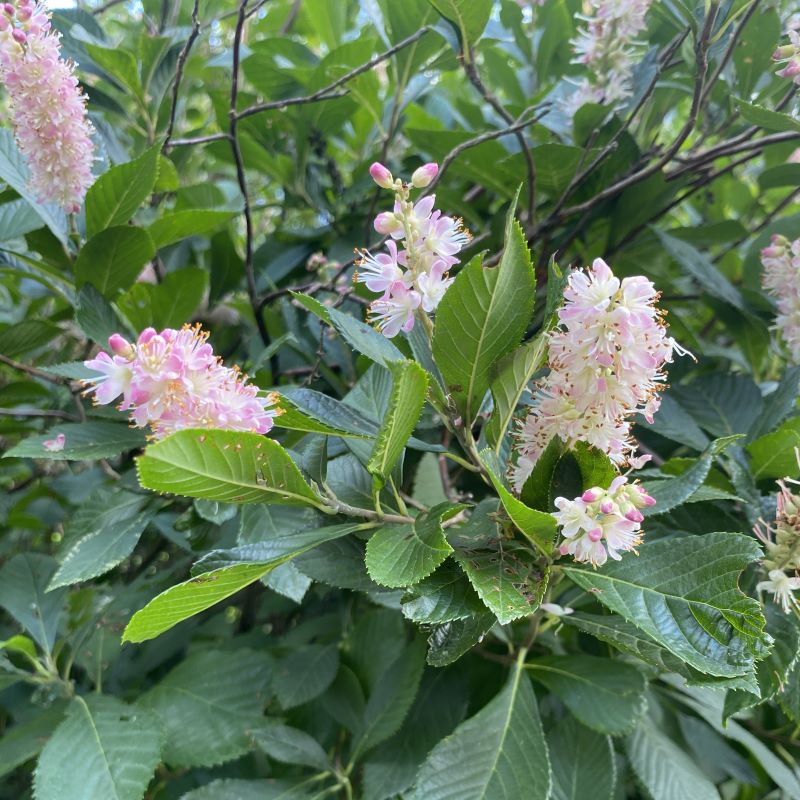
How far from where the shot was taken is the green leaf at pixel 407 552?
58 cm

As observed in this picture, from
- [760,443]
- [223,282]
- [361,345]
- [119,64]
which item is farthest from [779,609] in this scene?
[119,64]

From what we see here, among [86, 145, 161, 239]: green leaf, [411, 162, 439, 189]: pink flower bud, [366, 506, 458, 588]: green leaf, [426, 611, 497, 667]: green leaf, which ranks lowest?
[426, 611, 497, 667]: green leaf

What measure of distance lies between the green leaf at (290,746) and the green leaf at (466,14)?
3.27 ft

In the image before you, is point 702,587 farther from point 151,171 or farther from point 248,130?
point 248,130

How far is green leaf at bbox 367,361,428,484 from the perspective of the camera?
1.82 ft

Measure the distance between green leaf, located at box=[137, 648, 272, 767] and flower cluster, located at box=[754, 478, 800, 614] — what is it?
71 cm

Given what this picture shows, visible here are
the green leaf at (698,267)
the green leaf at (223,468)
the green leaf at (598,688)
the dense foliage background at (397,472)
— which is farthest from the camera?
the green leaf at (698,267)

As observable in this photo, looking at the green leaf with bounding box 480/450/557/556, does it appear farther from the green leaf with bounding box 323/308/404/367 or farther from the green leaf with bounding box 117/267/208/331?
the green leaf with bounding box 117/267/208/331

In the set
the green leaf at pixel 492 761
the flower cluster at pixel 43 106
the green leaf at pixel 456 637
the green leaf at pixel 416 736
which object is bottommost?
the green leaf at pixel 416 736

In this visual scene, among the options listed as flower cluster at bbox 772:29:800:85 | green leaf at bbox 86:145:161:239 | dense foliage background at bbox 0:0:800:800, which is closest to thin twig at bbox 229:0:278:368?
dense foliage background at bbox 0:0:800:800

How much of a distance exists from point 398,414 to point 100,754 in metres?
0.67

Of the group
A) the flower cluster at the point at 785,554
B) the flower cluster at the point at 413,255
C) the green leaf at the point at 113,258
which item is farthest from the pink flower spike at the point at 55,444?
the flower cluster at the point at 785,554

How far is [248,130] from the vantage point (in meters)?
1.37

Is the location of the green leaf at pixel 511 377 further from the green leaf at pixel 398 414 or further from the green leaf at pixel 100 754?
the green leaf at pixel 100 754
